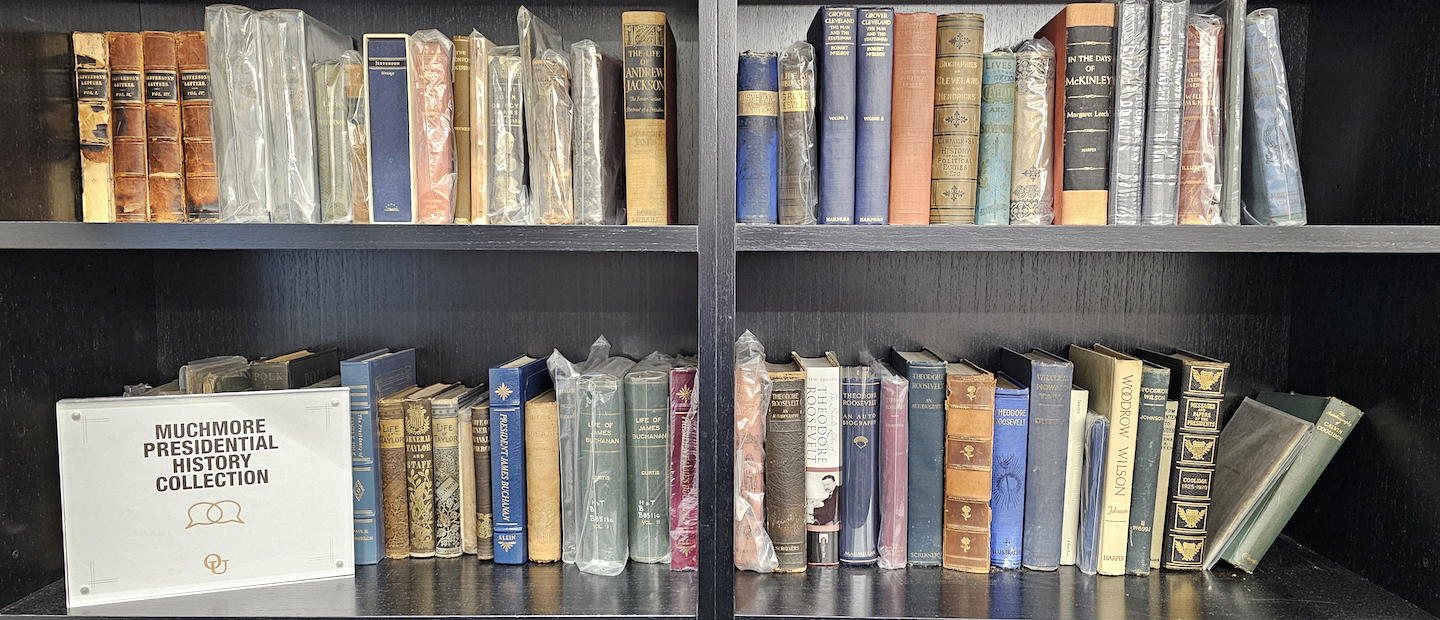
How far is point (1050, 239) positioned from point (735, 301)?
373 millimetres

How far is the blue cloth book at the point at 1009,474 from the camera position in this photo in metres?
1.00

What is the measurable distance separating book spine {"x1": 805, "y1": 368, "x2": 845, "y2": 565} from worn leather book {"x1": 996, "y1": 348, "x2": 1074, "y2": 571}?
0.25m

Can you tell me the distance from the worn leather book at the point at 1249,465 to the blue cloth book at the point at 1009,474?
271mm

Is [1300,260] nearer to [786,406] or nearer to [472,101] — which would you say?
[786,406]

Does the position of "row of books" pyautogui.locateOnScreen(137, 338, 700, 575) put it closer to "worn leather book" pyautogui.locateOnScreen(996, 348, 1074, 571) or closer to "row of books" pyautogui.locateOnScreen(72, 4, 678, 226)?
"row of books" pyautogui.locateOnScreen(72, 4, 678, 226)

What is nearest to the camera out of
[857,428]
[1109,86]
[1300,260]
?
[1109,86]

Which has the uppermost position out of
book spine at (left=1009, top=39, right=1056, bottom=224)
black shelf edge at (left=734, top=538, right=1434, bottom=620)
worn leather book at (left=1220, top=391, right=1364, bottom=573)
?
book spine at (left=1009, top=39, right=1056, bottom=224)

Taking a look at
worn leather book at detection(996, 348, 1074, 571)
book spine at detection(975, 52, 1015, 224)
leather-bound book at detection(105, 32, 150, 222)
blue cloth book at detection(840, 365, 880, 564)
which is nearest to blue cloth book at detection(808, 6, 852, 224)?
book spine at detection(975, 52, 1015, 224)

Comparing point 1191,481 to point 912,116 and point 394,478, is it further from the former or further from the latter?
point 394,478

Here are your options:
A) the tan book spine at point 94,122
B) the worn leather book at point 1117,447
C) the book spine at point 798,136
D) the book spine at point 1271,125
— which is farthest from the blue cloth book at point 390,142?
the book spine at point 1271,125

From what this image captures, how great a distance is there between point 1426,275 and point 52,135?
1.71 meters

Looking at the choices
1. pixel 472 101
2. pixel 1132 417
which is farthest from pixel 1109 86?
pixel 472 101

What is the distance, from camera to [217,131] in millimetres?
944

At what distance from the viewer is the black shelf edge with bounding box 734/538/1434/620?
36.0 inches
